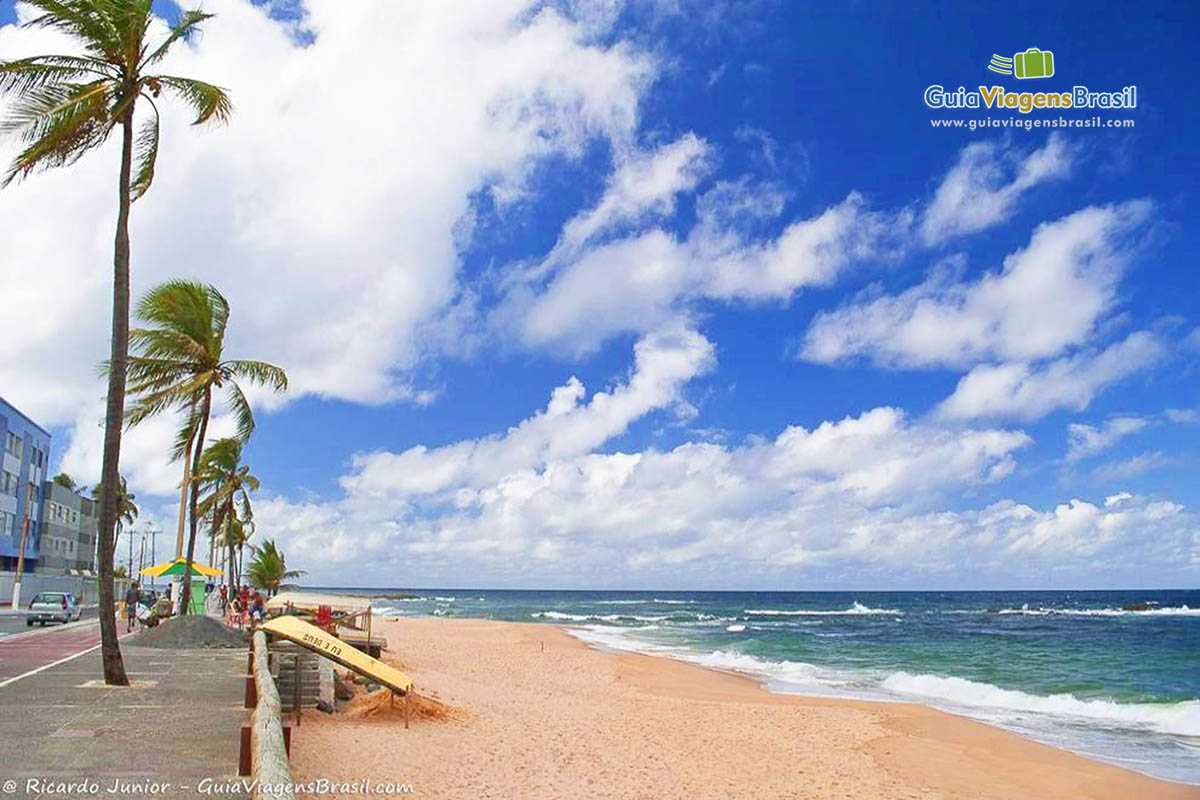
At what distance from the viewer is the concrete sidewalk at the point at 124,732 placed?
7.38 metres

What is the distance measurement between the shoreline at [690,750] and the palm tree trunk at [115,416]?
117 inches

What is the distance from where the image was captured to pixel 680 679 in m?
26.5

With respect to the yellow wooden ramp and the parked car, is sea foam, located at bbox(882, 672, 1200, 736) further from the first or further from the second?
the parked car

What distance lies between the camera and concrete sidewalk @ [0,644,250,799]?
7.38 metres

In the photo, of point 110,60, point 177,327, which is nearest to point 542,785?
point 110,60

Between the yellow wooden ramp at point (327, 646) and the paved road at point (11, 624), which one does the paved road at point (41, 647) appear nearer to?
the paved road at point (11, 624)

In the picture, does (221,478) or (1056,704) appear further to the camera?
(221,478)

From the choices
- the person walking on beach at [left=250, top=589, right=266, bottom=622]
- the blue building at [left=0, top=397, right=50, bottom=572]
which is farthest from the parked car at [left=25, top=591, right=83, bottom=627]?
the blue building at [left=0, top=397, right=50, bottom=572]

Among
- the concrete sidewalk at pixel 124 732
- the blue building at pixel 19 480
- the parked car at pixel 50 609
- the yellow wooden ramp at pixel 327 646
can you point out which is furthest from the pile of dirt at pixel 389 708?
the blue building at pixel 19 480

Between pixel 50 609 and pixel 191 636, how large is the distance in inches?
577

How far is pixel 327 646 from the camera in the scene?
12312 millimetres

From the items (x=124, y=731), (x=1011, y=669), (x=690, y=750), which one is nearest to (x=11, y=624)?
(x=124, y=731)

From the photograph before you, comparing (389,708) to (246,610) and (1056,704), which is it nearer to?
(246,610)

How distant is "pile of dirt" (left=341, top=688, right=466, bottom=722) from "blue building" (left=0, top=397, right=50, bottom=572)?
162 ft
